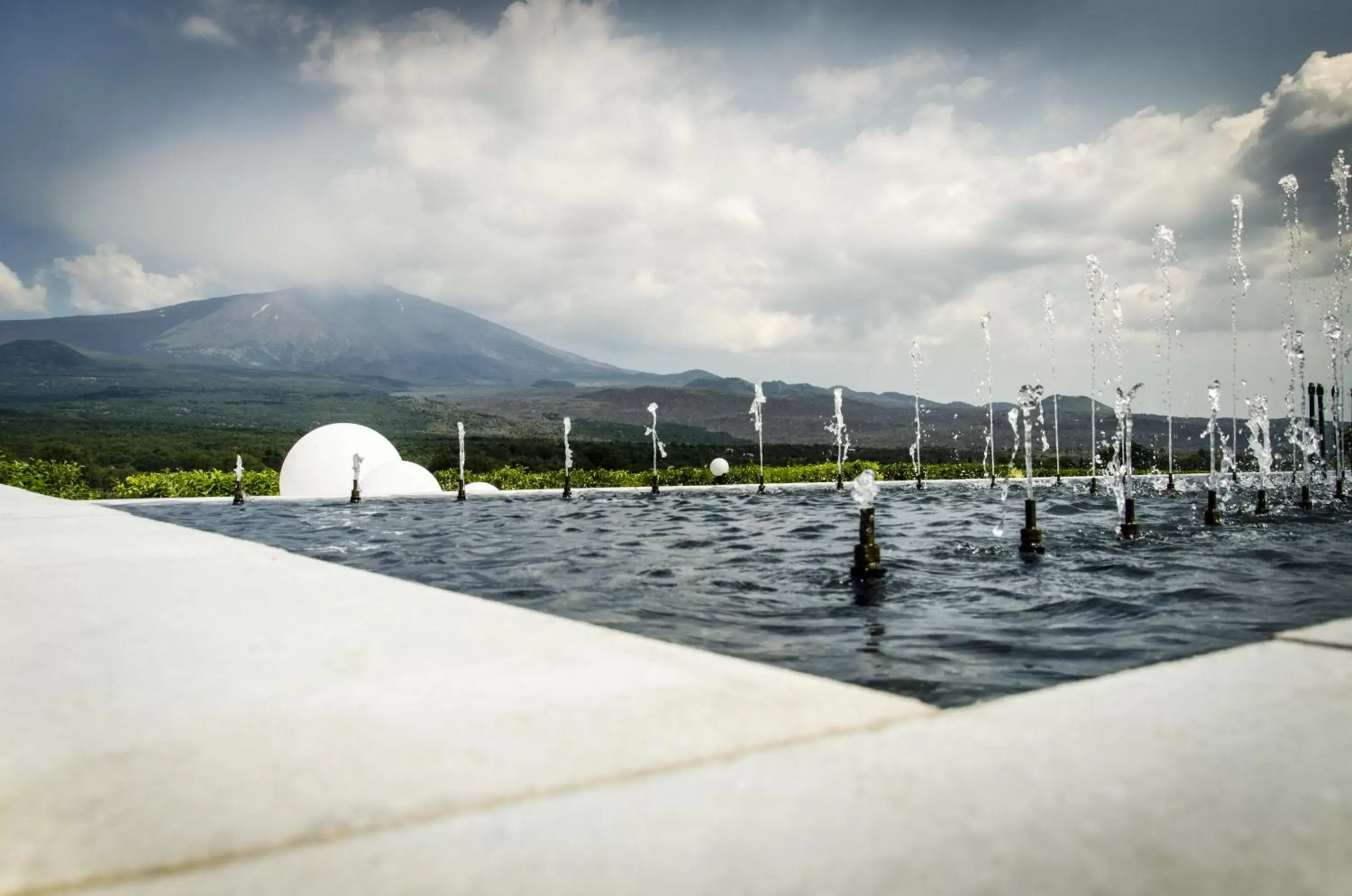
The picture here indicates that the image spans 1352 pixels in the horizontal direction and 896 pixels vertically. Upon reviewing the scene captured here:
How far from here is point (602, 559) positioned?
1052cm

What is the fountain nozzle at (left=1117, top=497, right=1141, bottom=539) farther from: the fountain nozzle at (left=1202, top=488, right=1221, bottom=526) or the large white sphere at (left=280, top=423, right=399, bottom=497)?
the large white sphere at (left=280, top=423, right=399, bottom=497)

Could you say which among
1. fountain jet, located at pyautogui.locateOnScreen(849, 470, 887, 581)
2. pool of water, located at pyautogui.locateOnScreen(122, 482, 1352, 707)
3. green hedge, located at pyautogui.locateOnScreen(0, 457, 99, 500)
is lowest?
pool of water, located at pyautogui.locateOnScreen(122, 482, 1352, 707)

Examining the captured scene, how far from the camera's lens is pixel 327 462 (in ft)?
71.6

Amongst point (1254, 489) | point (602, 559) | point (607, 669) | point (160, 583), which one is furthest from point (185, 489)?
point (1254, 489)

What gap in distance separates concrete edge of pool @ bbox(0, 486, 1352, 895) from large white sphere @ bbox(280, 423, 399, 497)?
1850cm

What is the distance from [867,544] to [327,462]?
16.3 m

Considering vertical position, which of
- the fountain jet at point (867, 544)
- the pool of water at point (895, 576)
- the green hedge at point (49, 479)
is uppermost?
the green hedge at point (49, 479)

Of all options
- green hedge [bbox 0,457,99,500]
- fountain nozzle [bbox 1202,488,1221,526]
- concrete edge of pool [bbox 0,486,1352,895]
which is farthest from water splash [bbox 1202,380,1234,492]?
green hedge [bbox 0,457,99,500]

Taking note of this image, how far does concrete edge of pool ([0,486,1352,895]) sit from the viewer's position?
5.99ft

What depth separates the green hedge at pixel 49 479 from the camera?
22.3m

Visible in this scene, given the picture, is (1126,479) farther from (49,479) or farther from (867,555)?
(49,479)

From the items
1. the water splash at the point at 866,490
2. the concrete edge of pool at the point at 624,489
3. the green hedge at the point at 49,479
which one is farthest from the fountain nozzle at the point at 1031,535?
the green hedge at the point at 49,479

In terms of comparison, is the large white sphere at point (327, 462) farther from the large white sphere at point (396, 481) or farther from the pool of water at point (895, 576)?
the pool of water at point (895, 576)

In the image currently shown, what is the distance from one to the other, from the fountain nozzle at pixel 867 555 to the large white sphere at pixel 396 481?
14704 millimetres
